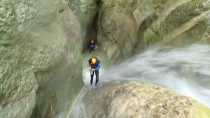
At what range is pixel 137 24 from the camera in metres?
17.0

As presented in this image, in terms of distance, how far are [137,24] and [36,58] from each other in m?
8.87

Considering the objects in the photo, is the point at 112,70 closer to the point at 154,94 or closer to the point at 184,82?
the point at 184,82

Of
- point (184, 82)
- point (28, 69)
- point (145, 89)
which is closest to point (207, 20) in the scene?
point (184, 82)

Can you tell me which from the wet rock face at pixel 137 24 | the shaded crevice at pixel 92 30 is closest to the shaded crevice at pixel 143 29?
the wet rock face at pixel 137 24

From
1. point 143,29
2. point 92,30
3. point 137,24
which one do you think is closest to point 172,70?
point 143,29

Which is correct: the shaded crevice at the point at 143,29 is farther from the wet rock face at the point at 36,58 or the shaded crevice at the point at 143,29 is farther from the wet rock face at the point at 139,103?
the wet rock face at the point at 139,103

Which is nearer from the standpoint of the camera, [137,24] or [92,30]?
[137,24]

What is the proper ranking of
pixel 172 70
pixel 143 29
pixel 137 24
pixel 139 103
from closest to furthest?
1. pixel 139 103
2. pixel 172 70
3. pixel 143 29
4. pixel 137 24

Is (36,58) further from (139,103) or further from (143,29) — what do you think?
(143,29)

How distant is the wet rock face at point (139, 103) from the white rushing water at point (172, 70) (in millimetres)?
1246

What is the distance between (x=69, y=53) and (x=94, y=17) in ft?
21.7

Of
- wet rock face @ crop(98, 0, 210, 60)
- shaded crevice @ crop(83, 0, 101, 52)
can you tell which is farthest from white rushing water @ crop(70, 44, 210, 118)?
shaded crevice @ crop(83, 0, 101, 52)

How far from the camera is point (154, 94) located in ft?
31.4

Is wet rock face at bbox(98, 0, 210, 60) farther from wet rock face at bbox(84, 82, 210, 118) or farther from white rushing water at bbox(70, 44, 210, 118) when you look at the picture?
wet rock face at bbox(84, 82, 210, 118)
